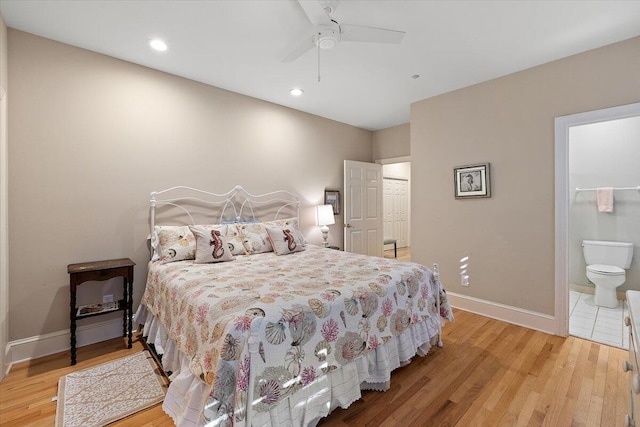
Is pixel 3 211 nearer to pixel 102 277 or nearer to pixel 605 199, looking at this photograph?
pixel 102 277

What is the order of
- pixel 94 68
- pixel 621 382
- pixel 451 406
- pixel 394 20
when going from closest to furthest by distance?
pixel 451 406 < pixel 621 382 < pixel 394 20 < pixel 94 68

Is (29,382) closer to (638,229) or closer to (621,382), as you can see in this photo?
(621,382)

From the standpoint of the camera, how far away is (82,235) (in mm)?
2625

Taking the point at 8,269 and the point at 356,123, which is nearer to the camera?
the point at 8,269

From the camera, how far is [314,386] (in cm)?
158

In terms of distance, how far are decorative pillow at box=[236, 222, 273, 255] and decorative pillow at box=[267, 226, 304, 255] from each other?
0.09 metres

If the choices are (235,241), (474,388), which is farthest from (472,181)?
(235,241)

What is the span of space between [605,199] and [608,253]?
2.31 feet

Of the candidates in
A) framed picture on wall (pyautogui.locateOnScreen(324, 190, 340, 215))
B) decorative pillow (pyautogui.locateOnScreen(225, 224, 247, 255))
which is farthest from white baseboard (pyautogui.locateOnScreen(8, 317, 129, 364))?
framed picture on wall (pyautogui.locateOnScreen(324, 190, 340, 215))

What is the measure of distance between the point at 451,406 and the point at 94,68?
406cm

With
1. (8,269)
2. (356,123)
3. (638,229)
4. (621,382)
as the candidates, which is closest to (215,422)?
(8,269)

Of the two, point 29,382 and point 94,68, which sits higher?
point 94,68

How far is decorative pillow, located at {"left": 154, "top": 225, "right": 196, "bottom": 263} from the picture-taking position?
2658mm

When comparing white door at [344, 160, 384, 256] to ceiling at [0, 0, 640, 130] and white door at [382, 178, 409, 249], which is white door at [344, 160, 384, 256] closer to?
ceiling at [0, 0, 640, 130]
